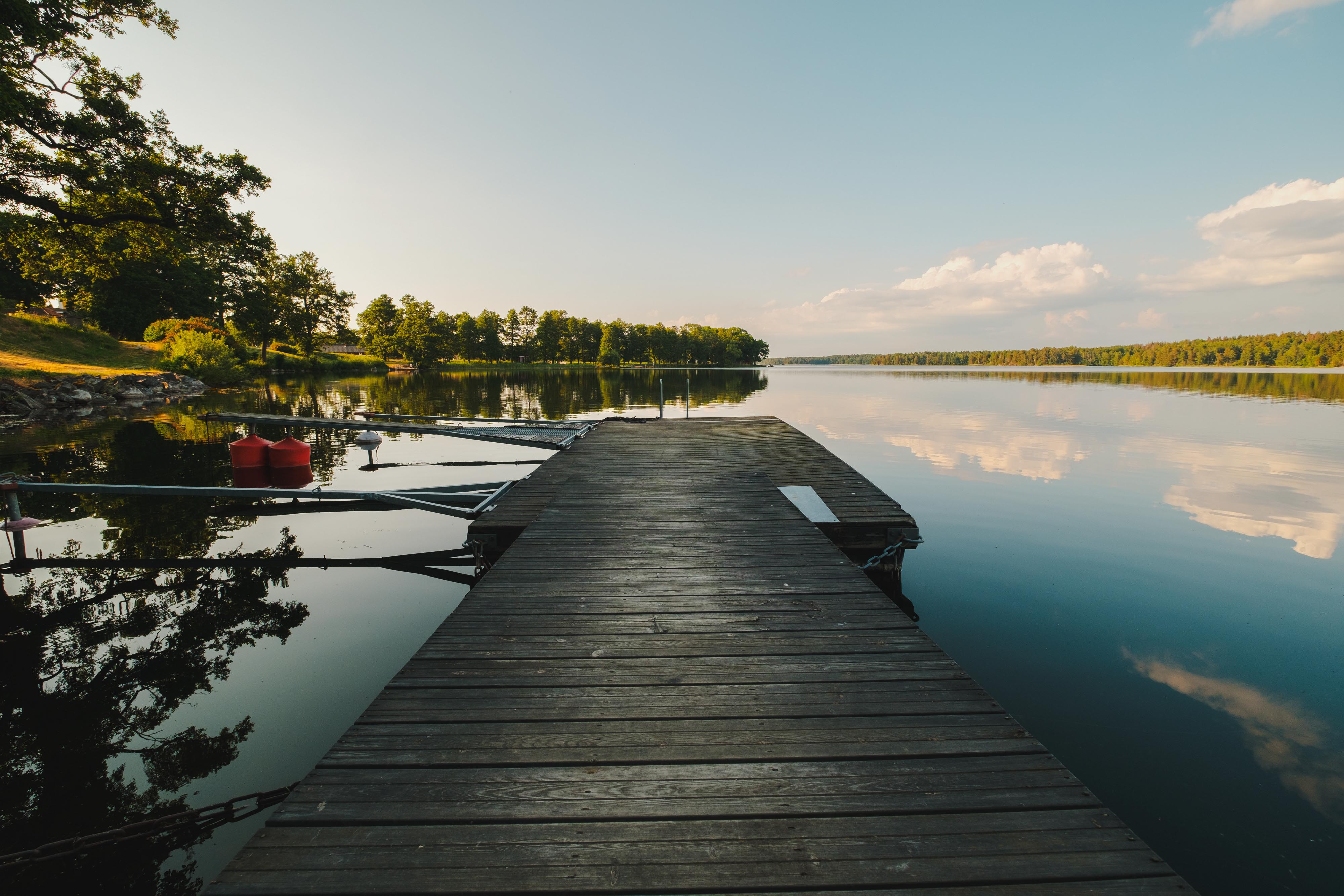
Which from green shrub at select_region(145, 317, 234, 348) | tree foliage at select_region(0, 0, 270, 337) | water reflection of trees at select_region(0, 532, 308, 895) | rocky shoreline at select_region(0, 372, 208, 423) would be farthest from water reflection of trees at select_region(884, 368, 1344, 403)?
green shrub at select_region(145, 317, 234, 348)

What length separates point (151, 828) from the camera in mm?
2871

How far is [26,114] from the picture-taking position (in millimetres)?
17000

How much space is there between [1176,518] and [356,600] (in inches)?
657

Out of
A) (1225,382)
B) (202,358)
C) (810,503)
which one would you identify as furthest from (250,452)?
(1225,382)

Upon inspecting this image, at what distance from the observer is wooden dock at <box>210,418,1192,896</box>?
203cm

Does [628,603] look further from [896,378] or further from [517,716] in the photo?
[896,378]

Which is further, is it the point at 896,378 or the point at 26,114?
the point at 896,378

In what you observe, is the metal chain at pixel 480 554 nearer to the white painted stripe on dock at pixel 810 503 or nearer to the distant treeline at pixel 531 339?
the white painted stripe on dock at pixel 810 503

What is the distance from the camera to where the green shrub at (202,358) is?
41.7 m

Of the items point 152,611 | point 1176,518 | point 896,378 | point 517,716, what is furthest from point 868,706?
point 896,378

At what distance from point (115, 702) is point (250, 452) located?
424 inches

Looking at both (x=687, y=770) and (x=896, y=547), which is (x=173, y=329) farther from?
(x=687, y=770)

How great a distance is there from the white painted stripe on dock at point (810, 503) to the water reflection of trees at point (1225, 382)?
53365mm

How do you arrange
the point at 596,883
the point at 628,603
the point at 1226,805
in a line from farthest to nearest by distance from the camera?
the point at 628,603, the point at 1226,805, the point at 596,883
